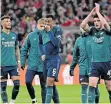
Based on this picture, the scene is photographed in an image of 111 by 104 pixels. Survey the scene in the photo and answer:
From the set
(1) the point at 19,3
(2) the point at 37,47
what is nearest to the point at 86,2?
(1) the point at 19,3

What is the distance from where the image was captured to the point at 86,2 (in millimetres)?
32469

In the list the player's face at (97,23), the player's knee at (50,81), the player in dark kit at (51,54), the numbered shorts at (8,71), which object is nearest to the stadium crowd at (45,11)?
the numbered shorts at (8,71)

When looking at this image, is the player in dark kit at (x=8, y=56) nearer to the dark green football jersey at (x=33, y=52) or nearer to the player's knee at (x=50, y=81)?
the dark green football jersey at (x=33, y=52)

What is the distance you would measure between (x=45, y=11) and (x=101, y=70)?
1787 centimetres

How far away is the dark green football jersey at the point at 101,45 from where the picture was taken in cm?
1448

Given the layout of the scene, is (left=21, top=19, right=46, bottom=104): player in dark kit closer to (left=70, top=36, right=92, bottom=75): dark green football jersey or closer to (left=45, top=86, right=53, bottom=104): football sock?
(left=70, top=36, right=92, bottom=75): dark green football jersey

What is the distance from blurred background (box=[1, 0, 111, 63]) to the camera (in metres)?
31.2

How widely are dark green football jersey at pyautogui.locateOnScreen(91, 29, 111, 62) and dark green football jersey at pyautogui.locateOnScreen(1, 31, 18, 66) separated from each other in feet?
10.0

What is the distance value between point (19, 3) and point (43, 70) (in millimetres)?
17219

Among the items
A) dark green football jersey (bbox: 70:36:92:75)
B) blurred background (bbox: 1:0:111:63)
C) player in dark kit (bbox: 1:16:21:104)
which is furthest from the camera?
blurred background (bbox: 1:0:111:63)

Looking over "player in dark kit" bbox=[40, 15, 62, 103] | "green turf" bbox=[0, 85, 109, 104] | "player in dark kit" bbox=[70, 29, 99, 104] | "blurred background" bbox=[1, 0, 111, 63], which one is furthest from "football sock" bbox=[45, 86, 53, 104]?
"blurred background" bbox=[1, 0, 111, 63]

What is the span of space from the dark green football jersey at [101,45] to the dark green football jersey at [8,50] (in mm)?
3056

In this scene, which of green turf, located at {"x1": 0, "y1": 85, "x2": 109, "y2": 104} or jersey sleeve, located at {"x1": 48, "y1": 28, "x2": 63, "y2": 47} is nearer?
jersey sleeve, located at {"x1": 48, "y1": 28, "x2": 63, "y2": 47}

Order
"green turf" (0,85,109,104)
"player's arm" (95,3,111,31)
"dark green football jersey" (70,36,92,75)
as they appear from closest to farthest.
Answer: "player's arm" (95,3,111,31) → "dark green football jersey" (70,36,92,75) → "green turf" (0,85,109,104)
